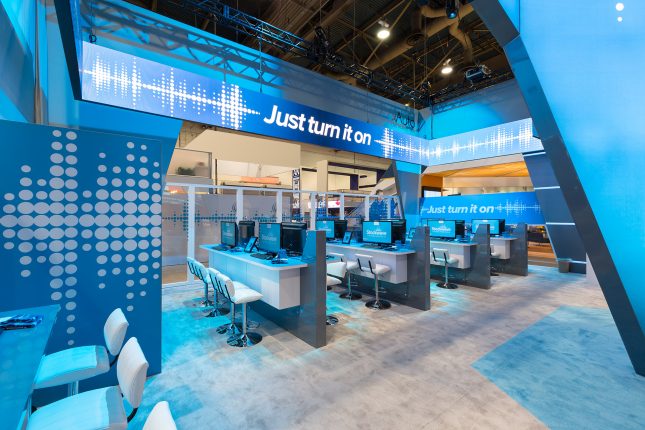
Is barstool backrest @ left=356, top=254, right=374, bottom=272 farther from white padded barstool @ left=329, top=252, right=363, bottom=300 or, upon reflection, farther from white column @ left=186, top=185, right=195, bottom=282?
white column @ left=186, top=185, right=195, bottom=282

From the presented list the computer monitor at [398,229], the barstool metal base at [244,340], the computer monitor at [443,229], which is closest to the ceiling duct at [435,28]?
the computer monitor at [443,229]

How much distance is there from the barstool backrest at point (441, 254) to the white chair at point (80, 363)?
522 cm

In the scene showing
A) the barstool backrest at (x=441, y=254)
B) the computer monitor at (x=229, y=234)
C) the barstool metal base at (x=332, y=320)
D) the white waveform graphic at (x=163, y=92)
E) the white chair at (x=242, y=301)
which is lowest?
the barstool metal base at (x=332, y=320)

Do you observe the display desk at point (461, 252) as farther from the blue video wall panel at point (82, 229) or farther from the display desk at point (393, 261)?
the blue video wall panel at point (82, 229)

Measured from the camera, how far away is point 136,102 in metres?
3.99

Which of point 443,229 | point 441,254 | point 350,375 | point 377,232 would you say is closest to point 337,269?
point 377,232

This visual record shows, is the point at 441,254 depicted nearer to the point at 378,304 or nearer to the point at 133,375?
the point at 378,304

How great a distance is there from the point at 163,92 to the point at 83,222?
8.71 ft

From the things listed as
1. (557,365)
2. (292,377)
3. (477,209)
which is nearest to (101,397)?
(292,377)

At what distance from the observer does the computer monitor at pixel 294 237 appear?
146 inches

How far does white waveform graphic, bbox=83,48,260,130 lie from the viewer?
12.3 feet

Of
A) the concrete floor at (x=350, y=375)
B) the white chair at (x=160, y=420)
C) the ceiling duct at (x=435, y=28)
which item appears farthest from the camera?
the ceiling duct at (x=435, y=28)

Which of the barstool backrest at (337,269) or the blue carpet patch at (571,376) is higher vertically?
the barstool backrest at (337,269)

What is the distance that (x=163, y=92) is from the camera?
4184 mm
